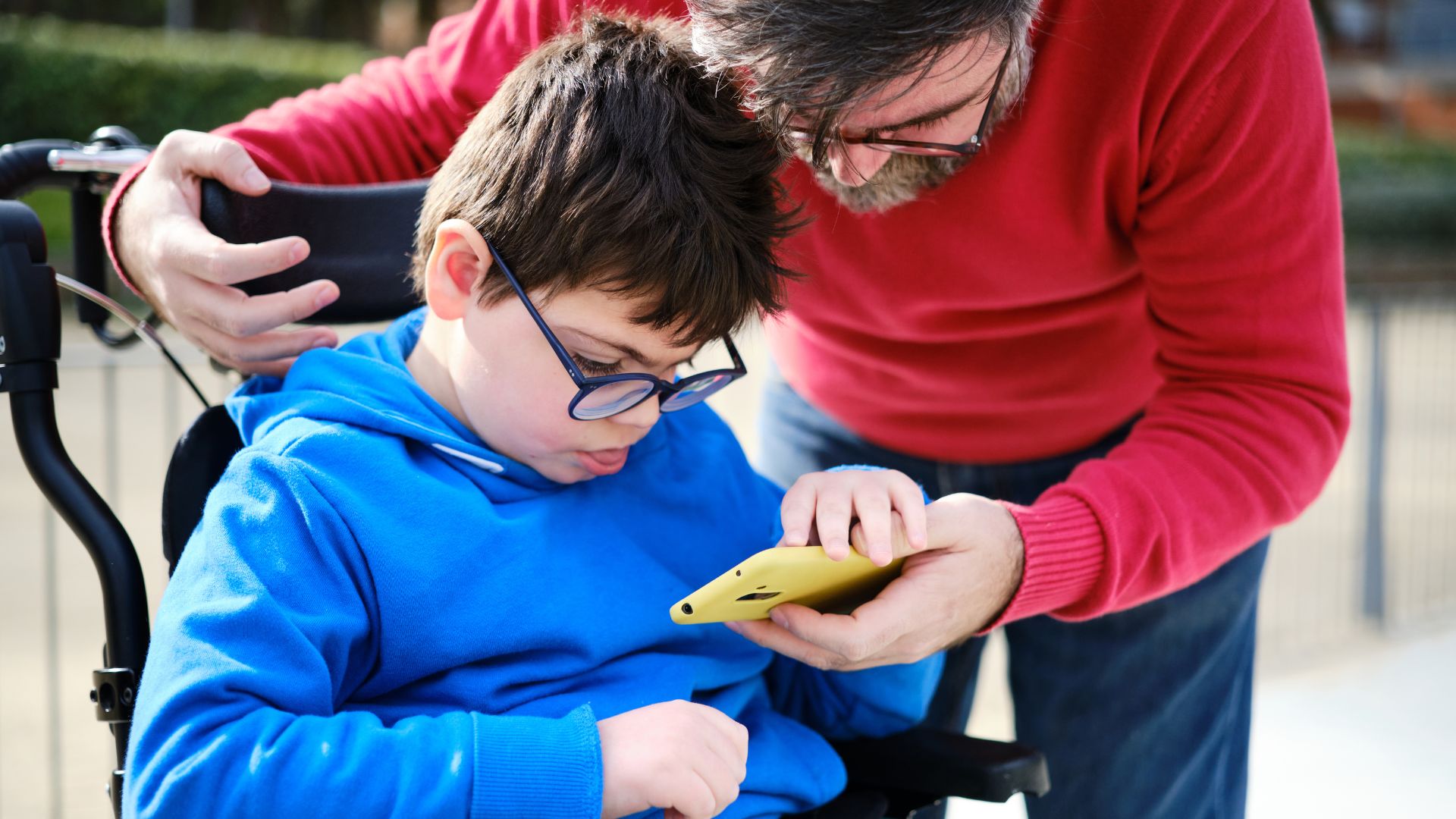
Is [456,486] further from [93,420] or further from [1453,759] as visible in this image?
[93,420]

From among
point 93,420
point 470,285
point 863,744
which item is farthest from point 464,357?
point 93,420

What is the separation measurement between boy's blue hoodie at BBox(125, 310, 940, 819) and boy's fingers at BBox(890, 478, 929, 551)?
0.89 ft

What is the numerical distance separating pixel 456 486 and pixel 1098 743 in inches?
45.2

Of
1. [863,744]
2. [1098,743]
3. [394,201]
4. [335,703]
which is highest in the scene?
[394,201]

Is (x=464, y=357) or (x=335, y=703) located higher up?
(x=464, y=357)

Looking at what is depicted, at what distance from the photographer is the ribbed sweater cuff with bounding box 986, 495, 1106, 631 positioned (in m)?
1.48

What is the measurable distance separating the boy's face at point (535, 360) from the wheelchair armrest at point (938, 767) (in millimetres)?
516

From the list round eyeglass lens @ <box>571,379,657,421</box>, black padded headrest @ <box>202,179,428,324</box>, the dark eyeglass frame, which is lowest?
round eyeglass lens @ <box>571,379,657,421</box>

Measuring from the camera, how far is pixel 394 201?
163 cm

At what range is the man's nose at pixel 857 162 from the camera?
56.1 inches

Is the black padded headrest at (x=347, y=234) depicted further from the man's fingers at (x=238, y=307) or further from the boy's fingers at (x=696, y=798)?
the boy's fingers at (x=696, y=798)

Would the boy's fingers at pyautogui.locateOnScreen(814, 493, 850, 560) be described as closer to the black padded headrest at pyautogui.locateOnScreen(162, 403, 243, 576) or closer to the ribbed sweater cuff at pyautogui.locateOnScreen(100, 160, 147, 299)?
the black padded headrest at pyautogui.locateOnScreen(162, 403, 243, 576)

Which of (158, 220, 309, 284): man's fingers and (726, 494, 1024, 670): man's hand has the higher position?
(158, 220, 309, 284): man's fingers

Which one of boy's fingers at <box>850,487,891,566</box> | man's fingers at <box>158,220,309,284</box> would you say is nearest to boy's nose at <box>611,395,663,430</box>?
boy's fingers at <box>850,487,891,566</box>
